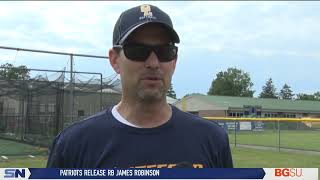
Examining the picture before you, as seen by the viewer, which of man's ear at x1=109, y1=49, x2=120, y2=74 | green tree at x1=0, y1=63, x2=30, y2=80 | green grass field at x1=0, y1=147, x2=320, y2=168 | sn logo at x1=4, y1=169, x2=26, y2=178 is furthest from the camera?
green tree at x1=0, y1=63, x2=30, y2=80

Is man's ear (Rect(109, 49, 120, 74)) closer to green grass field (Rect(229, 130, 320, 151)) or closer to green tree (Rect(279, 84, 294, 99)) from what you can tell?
green grass field (Rect(229, 130, 320, 151))

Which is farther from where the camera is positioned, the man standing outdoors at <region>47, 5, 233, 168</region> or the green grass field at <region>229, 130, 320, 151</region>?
the green grass field at <region>229, 130, 320, 151</region>

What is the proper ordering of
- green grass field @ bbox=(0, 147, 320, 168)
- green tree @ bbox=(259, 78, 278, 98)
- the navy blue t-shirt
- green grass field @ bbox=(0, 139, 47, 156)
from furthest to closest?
green tree @ bbox=(259, 78, 278, 98) < green grass field @ bbox=(0, 139, 47, 156) < green grass field @ bbox=(0, 147, 320, 168) < the navy blue t-shirt

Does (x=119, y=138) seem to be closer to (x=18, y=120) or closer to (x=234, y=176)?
(x=234, y=176)

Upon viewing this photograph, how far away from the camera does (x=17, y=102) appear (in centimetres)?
2095

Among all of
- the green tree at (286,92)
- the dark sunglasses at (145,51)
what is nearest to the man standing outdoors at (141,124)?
the dark sunglasses at (145,51)

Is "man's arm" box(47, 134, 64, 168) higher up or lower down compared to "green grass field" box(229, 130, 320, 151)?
higher up

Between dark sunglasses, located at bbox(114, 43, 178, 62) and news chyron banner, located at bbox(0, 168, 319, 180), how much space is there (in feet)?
1.72

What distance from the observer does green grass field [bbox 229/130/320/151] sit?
25.7 metres

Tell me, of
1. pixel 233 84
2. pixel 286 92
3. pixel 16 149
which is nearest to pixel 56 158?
pixel 16 149

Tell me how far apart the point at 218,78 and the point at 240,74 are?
5.32m

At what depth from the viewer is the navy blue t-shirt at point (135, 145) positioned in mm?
2555

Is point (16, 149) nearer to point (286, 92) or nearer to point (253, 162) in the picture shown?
point (253, 162)

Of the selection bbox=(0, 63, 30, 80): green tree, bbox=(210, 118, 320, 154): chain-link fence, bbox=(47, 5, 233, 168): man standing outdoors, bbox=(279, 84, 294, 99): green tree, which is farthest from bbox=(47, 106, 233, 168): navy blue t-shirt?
bbox=(279, 84, 294, 99): green tree
